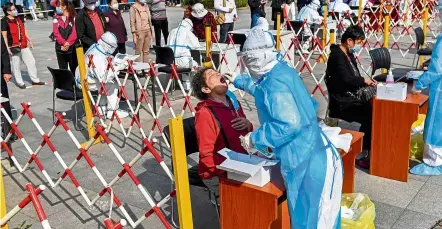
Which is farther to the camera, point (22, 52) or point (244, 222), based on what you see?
point (22, 52)

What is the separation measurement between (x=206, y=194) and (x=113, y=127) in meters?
2.41

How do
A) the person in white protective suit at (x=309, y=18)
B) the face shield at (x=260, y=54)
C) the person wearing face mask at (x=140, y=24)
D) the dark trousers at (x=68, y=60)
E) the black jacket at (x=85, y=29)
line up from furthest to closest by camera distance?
the person in white protective suit at (x=309, y=18)
the person wearing face mask at (x=140, y=24)
the dark trousers at (x=68, y=60)
the black jacket at (x=85, y=29)
the face shield at (x=260, y=54)

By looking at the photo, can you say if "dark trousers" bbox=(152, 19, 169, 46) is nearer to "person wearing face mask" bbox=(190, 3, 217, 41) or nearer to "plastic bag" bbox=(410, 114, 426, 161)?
"person wearing face mask" bbox=(190, 3, 217, 41)

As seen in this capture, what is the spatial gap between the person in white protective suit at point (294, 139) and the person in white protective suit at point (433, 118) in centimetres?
194

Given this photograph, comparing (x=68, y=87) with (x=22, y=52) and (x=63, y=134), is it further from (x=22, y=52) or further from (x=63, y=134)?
(x=22, y=52)

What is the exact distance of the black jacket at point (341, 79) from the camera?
5.00 m

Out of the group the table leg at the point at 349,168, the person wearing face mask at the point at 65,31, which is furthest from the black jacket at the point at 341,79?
the person wearing face mask at the point at 65,31

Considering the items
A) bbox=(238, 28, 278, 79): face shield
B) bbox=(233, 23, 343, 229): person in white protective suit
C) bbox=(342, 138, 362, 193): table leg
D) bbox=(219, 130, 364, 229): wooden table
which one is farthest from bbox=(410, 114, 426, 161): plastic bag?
bbox=(238, 28, 278, 79): face shield

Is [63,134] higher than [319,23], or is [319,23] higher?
[319,23]

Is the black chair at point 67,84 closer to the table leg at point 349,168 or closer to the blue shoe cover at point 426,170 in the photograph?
the table leg at point 349,168

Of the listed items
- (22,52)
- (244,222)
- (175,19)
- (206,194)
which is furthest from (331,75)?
(175,19)

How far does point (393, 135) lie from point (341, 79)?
752 millimetres

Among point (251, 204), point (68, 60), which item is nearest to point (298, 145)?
point (251, 204)

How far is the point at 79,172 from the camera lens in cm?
518
